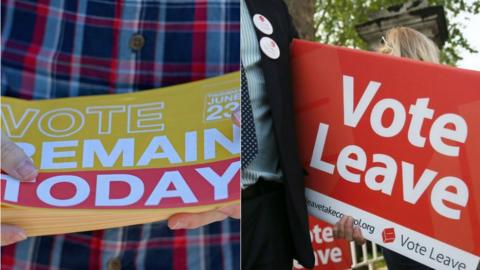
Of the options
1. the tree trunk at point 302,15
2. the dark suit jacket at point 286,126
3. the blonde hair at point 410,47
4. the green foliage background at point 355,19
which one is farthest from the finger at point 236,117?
the green foliage background at point 355,19

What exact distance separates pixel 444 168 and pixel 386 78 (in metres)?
0.22

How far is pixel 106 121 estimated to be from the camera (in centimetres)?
55

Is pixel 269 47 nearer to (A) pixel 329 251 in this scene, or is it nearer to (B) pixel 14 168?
(B) pixel 14 168

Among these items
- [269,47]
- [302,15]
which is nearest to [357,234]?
[269,47]

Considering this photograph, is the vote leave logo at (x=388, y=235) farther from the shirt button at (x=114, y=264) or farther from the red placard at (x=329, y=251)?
the red placard at (x=329, y=251)

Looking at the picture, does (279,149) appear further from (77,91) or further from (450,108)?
(77,91)

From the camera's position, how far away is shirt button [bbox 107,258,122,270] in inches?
22.0

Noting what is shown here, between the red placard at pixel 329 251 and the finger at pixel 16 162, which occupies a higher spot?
the finger at pixel 16 162

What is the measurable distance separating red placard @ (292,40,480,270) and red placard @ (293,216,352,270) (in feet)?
5.76

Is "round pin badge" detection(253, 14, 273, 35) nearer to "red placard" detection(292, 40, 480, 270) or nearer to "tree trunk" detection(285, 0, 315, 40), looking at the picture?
"red placard" detection(292, 40, 480, 270)

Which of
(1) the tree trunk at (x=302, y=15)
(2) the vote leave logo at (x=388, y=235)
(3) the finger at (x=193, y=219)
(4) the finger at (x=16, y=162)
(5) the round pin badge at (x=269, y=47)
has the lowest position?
(2) the vote leave logo at (x=388, y=235)

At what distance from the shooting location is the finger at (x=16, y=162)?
50 centimetres

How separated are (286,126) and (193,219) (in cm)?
55

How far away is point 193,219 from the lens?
0.57m
